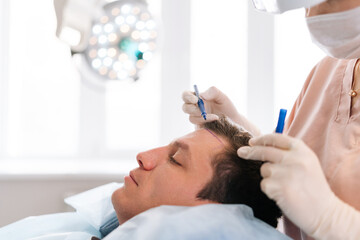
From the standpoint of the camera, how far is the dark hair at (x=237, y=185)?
110 centimetres

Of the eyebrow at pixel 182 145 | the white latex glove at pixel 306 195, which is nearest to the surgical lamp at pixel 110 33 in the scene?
the eyebrow at pixel 182 145

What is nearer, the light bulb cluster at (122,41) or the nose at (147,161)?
the light bulb cluster at (122,41)

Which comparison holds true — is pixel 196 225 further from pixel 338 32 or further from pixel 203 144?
pixel 338 32

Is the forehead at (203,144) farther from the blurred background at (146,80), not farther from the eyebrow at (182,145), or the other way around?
the blurred background at (146,80)

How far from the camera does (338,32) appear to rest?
114cm

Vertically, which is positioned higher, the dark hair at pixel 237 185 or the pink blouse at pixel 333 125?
the pink blouse at pixel 333 125

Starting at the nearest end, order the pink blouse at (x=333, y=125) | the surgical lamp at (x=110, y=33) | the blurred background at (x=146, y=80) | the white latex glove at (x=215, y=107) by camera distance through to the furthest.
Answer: the surgical lamp at (x=110, y=33), the pink blouse at (x=333, y=125), the white latex glove at (x=215, y=107), the blurred background at (x=146, y=80)

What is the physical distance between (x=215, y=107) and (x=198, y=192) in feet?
1.55

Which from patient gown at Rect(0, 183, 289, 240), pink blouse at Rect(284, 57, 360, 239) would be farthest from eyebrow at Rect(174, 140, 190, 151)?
pink blouse at Rect(284, 57, 360, 239)

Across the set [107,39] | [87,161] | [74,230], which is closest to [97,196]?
[74,230]

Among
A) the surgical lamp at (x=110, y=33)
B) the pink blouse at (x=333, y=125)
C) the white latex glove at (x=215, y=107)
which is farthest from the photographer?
the white latex glove at (x=215, y=107)

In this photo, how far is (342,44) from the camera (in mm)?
1153

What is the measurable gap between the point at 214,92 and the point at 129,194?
49 cm

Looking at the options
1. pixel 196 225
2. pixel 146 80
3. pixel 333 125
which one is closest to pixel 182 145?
pixel 196 225
